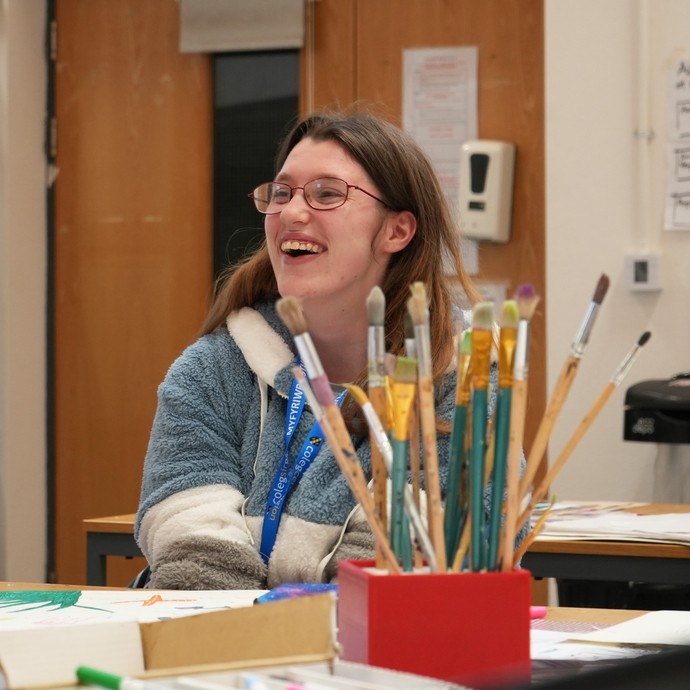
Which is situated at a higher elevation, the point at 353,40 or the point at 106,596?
the point at 353,40

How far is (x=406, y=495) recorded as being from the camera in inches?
31.3

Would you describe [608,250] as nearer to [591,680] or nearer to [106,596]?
[106,596]

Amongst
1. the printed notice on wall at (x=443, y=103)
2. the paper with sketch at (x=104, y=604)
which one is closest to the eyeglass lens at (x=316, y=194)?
the paper with sketch at (x=104, y=604)

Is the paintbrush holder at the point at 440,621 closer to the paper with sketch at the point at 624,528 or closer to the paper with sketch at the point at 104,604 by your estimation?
the paper with sketch at the point at 104,604

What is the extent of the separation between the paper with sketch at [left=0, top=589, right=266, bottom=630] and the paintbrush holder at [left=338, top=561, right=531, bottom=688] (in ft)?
1.32

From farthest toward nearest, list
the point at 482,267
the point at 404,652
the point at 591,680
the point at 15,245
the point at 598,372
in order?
the point at 15,245, the point at 482,267, the point at 598,372, the point at 404,652, the point at 591,680

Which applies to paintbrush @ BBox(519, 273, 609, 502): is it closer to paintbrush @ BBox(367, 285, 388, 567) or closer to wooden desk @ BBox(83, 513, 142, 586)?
paintbrush @ BBox(367, 285, 388, 567)

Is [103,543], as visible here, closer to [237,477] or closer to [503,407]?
[237,477]

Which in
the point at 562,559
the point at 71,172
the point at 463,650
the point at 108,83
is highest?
the point at 108,83

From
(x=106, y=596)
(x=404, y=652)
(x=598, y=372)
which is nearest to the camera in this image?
(x=404, y=652)

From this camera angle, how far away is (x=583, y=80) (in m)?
3.60

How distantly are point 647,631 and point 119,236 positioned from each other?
3475 millimetres

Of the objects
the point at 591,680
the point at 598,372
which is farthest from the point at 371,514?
the point at 598,372

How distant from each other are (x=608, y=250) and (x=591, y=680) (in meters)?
3.33
